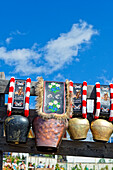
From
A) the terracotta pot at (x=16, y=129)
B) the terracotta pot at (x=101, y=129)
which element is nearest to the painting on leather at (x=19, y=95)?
the terracotta pot at (x=16, y=129)

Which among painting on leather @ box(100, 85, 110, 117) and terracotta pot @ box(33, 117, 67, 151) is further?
painting on leather @ box(100, 85, 110, 117)

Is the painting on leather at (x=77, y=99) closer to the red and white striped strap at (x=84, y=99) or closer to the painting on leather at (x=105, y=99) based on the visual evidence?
the red and white striped strap at (x=84, y=99)

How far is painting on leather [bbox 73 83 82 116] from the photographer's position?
11.5ft

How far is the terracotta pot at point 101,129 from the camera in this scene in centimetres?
345

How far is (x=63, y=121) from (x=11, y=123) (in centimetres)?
61

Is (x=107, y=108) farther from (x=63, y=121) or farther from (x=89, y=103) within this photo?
(x=63, y=121)

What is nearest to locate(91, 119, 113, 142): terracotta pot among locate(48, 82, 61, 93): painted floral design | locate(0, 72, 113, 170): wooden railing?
locate(0, 72, 113, 170): wooden railing

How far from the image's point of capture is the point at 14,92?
3.50 meters

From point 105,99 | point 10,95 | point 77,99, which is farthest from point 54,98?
point 105,99

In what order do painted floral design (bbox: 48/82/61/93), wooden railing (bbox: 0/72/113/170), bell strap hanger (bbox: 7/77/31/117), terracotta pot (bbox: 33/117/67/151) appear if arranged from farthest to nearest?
wooden railing (bbox: 0/72/113/170) < painted floral design (bbox: 48/82/61/93) < bell strap hanger (bbox: 7/77/31/117) < terracotta pot (bbox: 33/117/67/151)

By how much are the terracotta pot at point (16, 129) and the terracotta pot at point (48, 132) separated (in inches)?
5.6

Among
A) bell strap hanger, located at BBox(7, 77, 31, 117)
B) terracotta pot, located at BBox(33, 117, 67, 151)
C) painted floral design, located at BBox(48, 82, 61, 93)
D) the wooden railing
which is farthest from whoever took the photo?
the wooden railing

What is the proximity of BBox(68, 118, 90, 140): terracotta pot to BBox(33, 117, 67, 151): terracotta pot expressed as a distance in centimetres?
15

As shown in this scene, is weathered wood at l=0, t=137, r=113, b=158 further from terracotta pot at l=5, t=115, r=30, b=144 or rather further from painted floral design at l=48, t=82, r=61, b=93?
painted floral design at l=48, t=82, r=61, b=93
